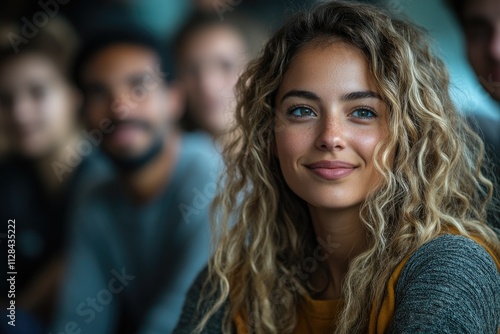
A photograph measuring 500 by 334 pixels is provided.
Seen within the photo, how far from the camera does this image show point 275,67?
1514 millimetres

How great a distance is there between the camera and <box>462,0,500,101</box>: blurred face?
2.14 meters

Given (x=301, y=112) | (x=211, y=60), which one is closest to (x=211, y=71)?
(x=211, y=60)

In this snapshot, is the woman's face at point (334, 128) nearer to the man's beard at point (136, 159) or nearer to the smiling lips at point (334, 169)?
the smiling lips at point (334, 169)

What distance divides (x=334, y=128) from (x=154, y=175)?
4.73 ft

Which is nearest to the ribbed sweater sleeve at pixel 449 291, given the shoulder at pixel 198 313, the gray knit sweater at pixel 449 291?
the gray knit sweater at pixel 449 291

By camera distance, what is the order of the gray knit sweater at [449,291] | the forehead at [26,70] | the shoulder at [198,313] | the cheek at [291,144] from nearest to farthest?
the gray knit sweater at [449,291] → the cheek at [291,144] → the shoulder at [198,313] → the forehead at [26,70]

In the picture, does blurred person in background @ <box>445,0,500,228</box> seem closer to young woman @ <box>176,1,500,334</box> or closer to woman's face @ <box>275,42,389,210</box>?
young woman @ <box>176,1,500,334</box>

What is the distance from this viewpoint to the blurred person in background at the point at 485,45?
6.99 ft

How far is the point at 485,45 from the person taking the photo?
217 centimetres

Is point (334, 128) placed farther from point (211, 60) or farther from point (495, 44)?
point (211, 60)

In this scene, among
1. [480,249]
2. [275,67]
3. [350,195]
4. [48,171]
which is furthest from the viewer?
[48,171]

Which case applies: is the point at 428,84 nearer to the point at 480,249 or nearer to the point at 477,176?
the point at 477,176

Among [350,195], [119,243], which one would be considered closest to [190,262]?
[119,243]

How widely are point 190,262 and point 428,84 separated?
1.37 m
